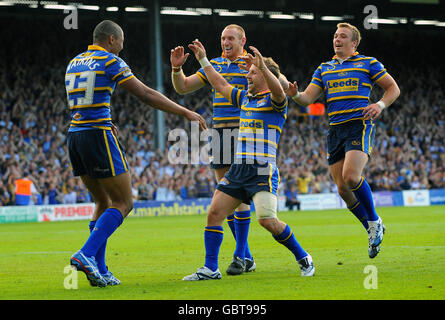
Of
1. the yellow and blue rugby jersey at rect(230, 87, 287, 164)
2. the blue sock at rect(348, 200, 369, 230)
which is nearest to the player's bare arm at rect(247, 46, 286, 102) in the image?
the yellow and blue rugby jersey at rect(230, 87, 287, 164)

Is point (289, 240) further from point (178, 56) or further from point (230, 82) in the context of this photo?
point (178, 56)

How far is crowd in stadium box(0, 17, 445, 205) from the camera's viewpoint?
27281mm

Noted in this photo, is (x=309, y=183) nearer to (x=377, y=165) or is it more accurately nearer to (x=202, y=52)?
(x=377, y=165)

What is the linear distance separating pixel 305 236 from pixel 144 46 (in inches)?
928

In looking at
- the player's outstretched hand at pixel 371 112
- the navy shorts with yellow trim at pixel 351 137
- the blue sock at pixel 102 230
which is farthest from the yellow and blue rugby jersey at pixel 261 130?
the navy shorts with yellow trim at pixel 351 137

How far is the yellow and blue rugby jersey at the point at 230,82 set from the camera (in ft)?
29.3

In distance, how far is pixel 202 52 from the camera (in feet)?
26.6

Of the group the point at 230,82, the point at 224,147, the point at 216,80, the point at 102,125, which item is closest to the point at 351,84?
the point at 230,82

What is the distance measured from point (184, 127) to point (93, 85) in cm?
2581

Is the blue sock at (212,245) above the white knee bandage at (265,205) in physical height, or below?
below

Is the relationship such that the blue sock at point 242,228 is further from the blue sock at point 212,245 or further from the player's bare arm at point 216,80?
the player's bare arm at point 216,80

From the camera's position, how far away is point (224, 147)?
29.3 ft

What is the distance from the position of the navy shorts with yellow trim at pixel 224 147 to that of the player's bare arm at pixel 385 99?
162 cm

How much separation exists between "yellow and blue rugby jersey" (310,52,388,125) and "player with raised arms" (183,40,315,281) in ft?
5.83
